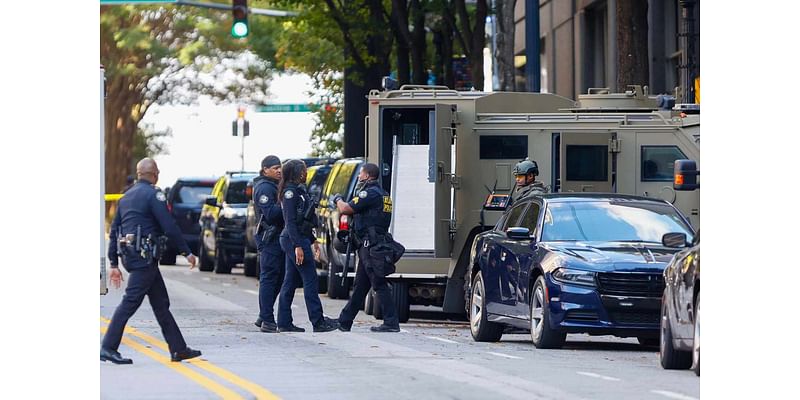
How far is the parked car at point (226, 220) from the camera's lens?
35.0m

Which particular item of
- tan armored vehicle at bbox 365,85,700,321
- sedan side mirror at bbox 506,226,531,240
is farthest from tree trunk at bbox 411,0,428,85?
sedan side mirror at bbox 506,226,531,240

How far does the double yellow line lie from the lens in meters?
12.9

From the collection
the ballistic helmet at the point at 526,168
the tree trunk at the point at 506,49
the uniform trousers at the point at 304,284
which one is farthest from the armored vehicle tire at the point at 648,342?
the tree trunk at the point at 506,49

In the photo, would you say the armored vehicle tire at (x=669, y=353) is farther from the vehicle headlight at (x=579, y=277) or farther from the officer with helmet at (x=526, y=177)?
the officer with helmet at (x=526, y=177)

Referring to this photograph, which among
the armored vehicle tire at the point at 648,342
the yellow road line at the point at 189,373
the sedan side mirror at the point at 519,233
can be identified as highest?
the sedan side mirror at the point at 519,233

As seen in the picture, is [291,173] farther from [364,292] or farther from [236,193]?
[236,193]

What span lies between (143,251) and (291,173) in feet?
13.9

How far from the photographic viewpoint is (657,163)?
2252 centimetres

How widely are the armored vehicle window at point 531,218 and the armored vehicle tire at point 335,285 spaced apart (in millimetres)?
7785
